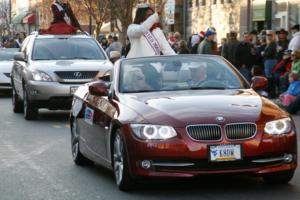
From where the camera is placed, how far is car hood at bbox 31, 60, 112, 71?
55.7ft

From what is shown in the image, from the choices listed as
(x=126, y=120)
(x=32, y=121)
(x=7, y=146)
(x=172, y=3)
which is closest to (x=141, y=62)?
(x=126, y=120)

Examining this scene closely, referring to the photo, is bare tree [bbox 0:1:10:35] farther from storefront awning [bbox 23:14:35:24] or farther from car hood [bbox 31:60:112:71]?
car hood [bbox 31:60:112:71]

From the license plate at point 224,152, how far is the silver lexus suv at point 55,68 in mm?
9153

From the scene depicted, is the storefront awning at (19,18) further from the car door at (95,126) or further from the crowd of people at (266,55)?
the car door at (95,126)

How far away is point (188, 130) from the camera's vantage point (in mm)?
8008

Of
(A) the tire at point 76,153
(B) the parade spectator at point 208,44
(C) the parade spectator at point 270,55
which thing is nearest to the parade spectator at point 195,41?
(B) the parade spectator at point 208,44

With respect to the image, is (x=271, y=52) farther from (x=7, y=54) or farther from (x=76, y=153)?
(x=76, y=153)

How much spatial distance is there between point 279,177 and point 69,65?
9.06m

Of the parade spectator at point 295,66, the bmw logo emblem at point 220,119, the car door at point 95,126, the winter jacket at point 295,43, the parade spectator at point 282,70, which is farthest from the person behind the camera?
the winter jacket at point 295,43

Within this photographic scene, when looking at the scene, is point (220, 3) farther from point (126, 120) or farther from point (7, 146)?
point (126, 120)

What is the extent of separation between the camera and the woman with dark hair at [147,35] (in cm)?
1407

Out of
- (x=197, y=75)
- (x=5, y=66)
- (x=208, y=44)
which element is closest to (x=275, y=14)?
(x=5, y=66)

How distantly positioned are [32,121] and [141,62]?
7526 millimetres

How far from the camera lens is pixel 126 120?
8336mm
